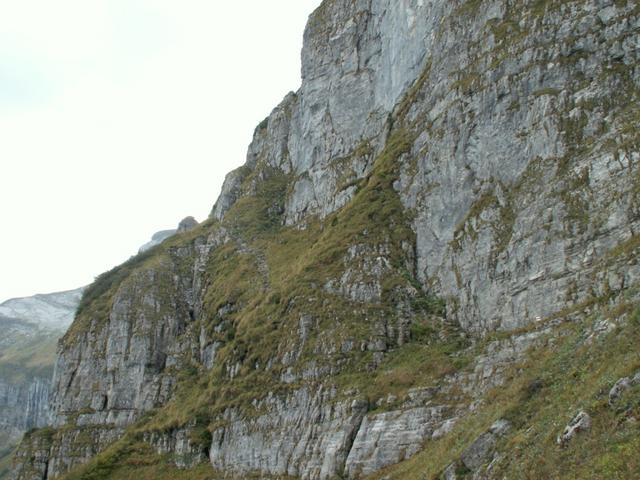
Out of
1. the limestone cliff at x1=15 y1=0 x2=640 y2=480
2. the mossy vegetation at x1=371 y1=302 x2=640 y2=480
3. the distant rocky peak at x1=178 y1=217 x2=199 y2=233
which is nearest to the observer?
the mossy vegetation at x1=371 y1=302 x2=640 y2=480

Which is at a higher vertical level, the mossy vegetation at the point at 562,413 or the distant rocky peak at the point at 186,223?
the distant rocky peak at the point at 186,223

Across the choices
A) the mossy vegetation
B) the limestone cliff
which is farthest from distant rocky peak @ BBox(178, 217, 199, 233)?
the mossy vegetation

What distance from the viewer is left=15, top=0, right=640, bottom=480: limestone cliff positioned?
31.6 metres

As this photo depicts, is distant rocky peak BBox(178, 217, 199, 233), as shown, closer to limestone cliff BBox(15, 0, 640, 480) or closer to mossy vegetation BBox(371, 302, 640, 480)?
limestone cliff BBox(15, 0, 640, 480)

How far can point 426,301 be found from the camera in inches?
2119

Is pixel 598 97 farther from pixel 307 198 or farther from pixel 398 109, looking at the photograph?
pixel 307 198

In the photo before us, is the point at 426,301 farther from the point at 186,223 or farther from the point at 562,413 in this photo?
the point at 186,223

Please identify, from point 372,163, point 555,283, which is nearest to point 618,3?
point 555,283

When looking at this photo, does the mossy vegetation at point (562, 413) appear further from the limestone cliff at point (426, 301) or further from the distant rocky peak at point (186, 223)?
the distant rocky peak at point (186, 223)

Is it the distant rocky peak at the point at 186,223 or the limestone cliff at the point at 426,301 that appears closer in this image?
the limestone cliff at the point at 426,301

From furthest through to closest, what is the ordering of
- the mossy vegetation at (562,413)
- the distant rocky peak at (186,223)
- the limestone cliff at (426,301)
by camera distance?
the distant rocky peak at (186,223) < the limestone cliff at (426,301) < the mossy vegetation at (562,413)

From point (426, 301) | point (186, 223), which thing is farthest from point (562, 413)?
point (186, 223)

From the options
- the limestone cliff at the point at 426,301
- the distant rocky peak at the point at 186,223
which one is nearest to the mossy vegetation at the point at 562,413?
the limestone cliff at the point at 426,301

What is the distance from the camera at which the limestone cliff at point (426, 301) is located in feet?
104
